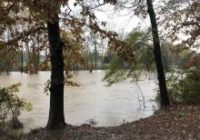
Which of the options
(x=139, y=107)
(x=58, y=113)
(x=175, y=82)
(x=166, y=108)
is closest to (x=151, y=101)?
(x=139, y=107)

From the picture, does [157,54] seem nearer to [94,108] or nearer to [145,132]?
[145,132]

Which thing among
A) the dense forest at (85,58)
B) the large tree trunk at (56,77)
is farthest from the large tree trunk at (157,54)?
the large tree trunk at (56,77)

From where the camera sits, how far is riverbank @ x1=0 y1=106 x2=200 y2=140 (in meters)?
10.2

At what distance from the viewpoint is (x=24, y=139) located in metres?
11.8

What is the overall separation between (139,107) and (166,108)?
6.65m

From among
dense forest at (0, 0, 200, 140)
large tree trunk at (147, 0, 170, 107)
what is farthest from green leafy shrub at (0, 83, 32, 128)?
large tree trunk at (147, 0, 170, 107)

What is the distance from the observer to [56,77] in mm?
12672

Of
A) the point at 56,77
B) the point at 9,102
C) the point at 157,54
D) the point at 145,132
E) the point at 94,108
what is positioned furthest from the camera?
the point at 94,108

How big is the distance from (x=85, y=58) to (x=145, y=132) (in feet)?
18.1

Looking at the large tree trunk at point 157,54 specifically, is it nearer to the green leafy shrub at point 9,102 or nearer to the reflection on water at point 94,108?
the reflection on water at point 94,108

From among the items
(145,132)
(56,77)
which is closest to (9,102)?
(56,77)

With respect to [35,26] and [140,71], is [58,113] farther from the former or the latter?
[140,71]

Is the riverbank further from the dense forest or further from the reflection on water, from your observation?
the reflection on water

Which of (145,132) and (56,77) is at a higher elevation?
(56,77)
